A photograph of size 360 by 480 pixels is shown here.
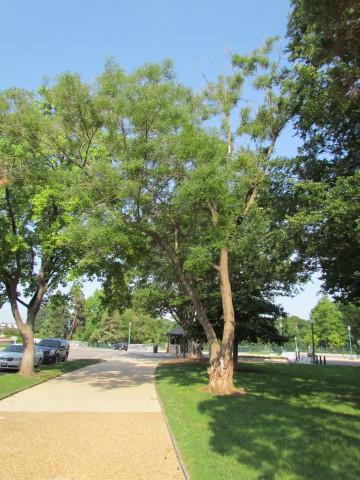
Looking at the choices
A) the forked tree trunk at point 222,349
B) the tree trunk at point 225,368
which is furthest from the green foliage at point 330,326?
the tree trunk at point 225,368

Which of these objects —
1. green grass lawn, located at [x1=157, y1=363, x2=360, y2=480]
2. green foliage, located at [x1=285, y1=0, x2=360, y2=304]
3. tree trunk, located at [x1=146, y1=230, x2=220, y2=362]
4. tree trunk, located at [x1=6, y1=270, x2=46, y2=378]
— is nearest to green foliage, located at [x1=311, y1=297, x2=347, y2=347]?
green foliage, located at [x1=285, y1=0, x2=360, y2=304]

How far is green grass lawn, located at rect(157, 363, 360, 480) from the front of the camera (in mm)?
5273

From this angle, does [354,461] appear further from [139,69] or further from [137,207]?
[139,69]

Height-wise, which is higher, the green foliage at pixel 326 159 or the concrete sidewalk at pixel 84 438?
the green foliage at pixel 326 159

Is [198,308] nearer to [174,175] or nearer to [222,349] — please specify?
[222,349]

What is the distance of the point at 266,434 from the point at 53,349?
20353 mm

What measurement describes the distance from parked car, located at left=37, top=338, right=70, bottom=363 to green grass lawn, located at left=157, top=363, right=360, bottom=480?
1340cm

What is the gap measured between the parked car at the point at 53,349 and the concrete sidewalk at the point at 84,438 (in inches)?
490

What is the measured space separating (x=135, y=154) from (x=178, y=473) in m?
9.14

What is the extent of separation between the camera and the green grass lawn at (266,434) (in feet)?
17.3

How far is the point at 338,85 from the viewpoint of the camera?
6.79 metres

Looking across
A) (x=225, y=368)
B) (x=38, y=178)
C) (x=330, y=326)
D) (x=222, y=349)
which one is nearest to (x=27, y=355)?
(x=38, y=178)

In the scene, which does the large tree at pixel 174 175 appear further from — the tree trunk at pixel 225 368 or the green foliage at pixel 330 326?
the green foliage at pixel 330 326

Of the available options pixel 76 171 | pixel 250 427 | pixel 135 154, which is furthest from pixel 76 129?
pixel 250 427
